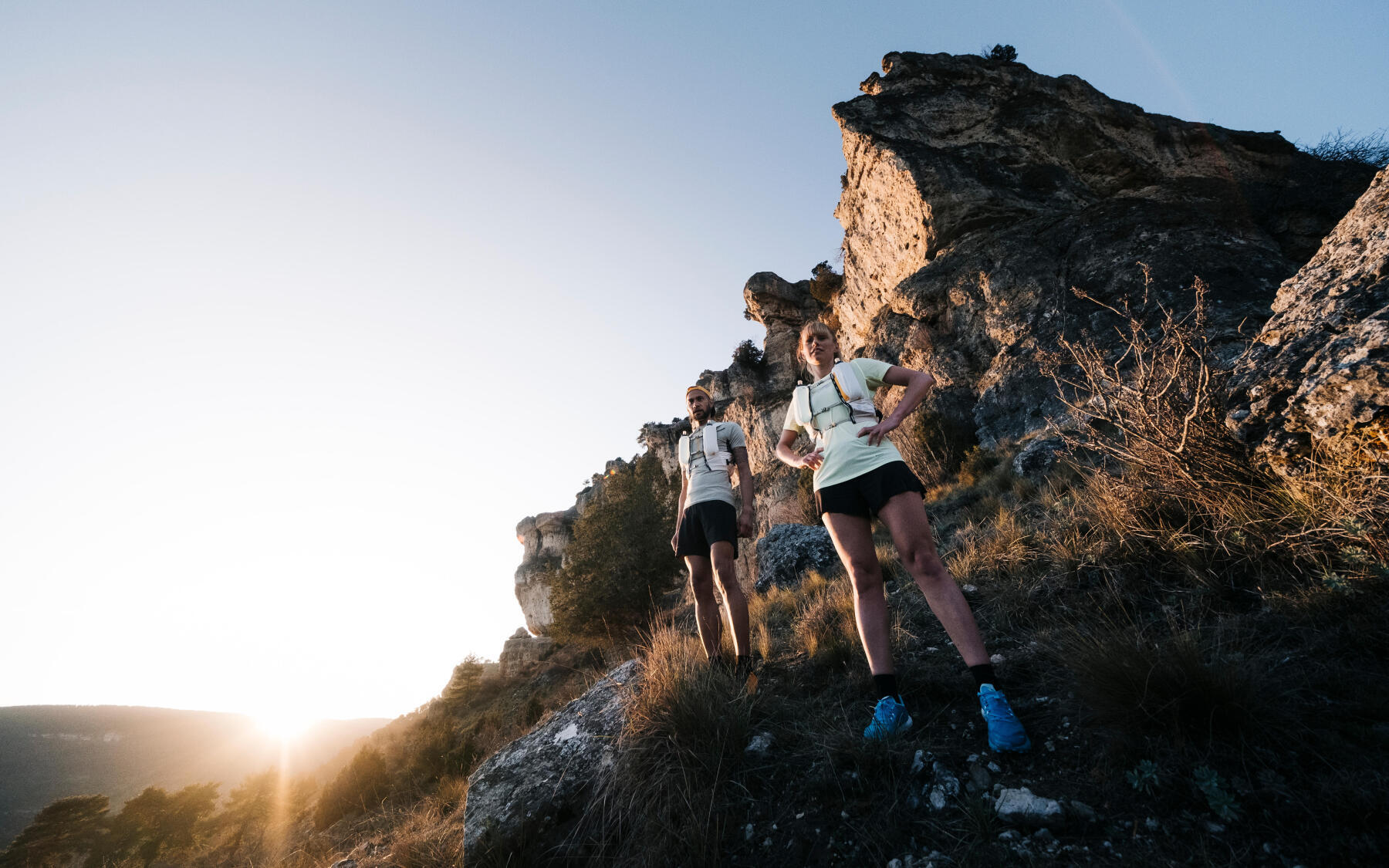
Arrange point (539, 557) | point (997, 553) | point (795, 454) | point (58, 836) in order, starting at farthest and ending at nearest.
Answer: point (539, 557)
point (58, 836)
point (997, 553)
point (795, 454)

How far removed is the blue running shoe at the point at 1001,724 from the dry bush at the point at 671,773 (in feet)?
3.34

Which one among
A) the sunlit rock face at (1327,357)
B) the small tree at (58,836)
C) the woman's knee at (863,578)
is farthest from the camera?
the small tree at (58,836)

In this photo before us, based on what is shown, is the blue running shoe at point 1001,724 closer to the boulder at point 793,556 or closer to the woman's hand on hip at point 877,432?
the woman's hand on hip at point 877,432

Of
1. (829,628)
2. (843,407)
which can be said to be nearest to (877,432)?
(843,407)

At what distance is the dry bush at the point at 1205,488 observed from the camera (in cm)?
192

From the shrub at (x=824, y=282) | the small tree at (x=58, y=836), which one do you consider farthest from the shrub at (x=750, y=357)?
the small tree at (x=58, y=836)

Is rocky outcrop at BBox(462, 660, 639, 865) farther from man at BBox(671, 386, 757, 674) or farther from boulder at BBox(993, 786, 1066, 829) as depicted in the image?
boulder at BBox(993, 786, 1066, 829)

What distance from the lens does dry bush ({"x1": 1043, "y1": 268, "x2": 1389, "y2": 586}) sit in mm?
1925

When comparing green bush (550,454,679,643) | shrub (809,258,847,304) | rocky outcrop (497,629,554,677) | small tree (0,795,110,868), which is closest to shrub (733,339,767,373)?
shrub (809,258,847,304)

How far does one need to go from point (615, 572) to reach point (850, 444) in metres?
14.6

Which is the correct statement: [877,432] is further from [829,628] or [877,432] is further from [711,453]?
[829,628]

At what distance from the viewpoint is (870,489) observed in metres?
2.28

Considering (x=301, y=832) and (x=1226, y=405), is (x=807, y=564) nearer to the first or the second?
(x=1226, y=405)

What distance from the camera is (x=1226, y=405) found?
100 inches
